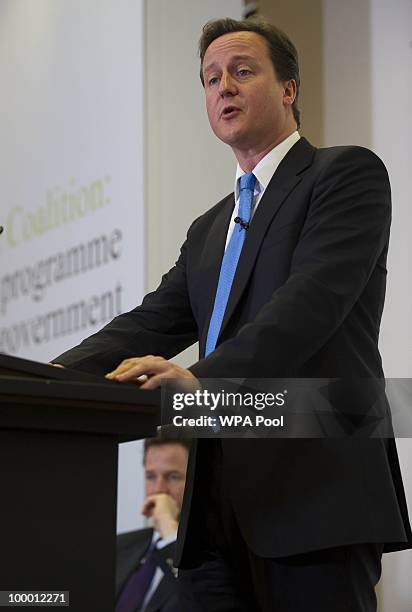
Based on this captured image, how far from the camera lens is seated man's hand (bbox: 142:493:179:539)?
409 centimetres

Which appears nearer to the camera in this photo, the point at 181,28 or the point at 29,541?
the point at 29,541

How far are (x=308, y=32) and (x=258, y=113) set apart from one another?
265 cm

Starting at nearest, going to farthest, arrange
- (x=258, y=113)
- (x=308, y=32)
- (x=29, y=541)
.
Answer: (x=29, y=541) < (x=258, y=113) < (x=308, y=32)

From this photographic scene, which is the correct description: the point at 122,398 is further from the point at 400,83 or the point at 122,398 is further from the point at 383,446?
the point at 400,83

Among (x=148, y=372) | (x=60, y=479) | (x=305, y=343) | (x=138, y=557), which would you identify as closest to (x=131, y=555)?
(x=138, y=557)

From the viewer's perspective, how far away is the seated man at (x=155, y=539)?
397 cm

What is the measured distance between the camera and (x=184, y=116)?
16.3 feet

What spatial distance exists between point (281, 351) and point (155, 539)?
2405mm

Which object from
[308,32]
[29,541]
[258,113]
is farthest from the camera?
[308,32]

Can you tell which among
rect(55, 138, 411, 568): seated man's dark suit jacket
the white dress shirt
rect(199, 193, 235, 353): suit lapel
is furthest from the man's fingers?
the white dress shirt

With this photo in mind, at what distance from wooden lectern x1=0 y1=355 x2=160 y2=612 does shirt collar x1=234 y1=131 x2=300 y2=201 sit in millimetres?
837

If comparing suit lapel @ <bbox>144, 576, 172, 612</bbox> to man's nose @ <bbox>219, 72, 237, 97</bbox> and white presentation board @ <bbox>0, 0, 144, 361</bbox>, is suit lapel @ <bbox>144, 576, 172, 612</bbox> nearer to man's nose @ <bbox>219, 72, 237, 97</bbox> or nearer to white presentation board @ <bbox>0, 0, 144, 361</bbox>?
white presentation board @ <bbox>0, 0, 144, 361</bbox>

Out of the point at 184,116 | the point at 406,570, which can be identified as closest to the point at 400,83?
the point at 184,116

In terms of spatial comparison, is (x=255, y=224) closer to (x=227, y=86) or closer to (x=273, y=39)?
(x=227, y=86)
